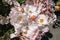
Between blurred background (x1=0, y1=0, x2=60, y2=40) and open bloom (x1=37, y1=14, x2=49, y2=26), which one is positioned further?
blurred background (x1=0, y1=0, x2=60, y2=40)

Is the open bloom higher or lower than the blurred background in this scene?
higher

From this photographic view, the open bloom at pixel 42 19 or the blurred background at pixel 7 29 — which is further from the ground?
the open bloom at pixel 42 19

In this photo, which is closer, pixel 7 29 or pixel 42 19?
pixel 42 19

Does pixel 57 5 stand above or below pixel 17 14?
below

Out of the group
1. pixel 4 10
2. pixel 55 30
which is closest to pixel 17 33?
pixel 4 10

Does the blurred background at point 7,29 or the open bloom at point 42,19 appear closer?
the open bloom at point 42,19

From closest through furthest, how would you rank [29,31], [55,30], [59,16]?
1. [29,31]
2. [55,30]
3. [59,16]

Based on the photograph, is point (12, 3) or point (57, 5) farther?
point (57, 5)

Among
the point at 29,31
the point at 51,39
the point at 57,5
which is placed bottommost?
the point at 51,39

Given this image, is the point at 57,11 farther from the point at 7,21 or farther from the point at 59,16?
the point at 7,21

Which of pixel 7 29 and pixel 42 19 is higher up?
pixel 42 19

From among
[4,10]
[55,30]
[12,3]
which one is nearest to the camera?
[12,3]
